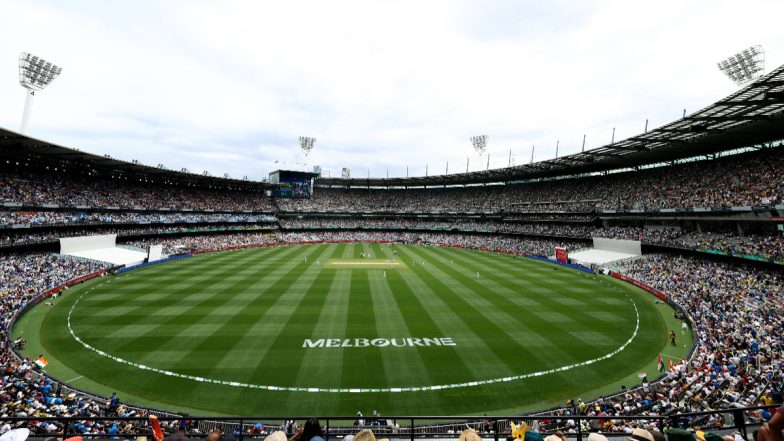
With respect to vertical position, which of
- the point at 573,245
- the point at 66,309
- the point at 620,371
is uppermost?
the point at 573,245

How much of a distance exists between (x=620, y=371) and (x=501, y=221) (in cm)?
6240

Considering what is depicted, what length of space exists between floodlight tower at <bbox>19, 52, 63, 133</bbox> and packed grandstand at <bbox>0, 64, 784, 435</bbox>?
7079 mm

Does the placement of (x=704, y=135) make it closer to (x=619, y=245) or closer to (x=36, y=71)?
(x=619, y=245)

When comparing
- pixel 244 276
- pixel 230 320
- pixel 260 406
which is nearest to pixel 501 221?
pixel 244 276

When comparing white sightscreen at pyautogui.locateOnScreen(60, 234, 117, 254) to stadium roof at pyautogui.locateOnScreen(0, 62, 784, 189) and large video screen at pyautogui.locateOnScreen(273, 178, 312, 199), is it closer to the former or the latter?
stadium roof at pyautogui.locateOnScreen(0, 62, 784, 189)

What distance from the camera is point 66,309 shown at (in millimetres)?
28062

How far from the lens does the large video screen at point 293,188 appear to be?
96.4 metres

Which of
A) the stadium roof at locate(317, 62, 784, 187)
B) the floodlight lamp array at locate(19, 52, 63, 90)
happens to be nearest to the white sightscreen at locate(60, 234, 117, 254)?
the floodlight lamp array at locate(19, 52, 63, 90)

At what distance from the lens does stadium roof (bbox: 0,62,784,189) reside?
28.1 m

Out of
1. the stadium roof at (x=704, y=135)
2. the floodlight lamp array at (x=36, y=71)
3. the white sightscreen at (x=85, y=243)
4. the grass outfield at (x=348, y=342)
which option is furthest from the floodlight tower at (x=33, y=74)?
the stadium roof at (x=704, y=135)

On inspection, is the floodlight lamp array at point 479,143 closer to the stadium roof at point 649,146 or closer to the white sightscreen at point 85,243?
the stadium roof at point 649,146

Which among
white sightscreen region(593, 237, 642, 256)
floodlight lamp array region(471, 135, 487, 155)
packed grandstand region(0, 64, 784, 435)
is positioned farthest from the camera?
floodlight lamp array region(471, 135, 487, 155)

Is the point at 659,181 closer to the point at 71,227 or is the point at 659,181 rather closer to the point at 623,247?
the point at 623,247

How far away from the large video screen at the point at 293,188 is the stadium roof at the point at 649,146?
18686mm
